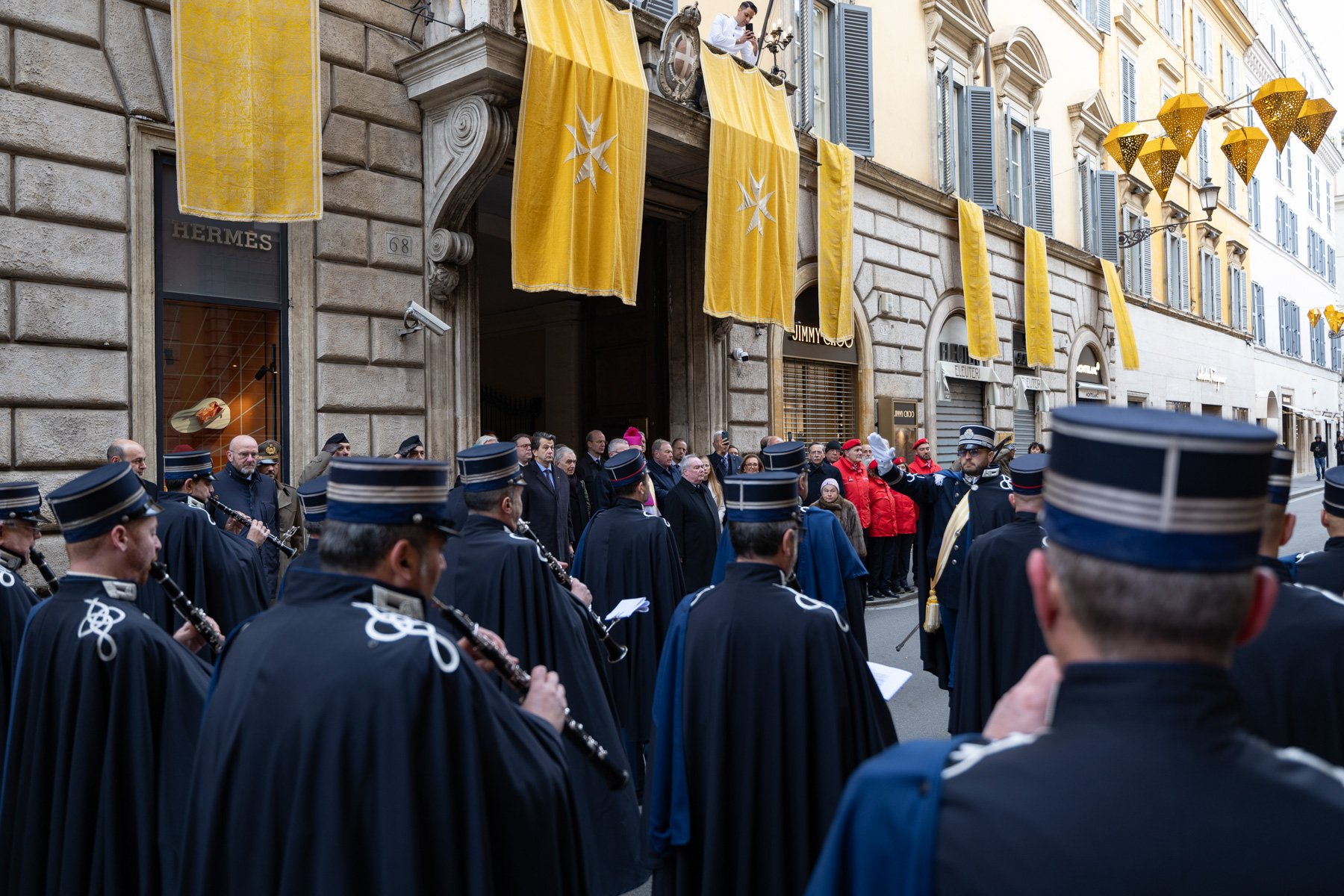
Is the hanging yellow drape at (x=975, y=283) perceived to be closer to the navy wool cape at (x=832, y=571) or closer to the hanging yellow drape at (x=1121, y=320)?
the hanging yellow drape at (x=1121, y=320)

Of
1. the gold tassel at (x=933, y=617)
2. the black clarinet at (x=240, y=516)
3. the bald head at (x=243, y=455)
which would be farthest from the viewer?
the bald head at (x=243, y=455)

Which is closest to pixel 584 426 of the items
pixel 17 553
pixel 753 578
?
pixel 17 553

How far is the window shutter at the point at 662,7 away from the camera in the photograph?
37.7 feet

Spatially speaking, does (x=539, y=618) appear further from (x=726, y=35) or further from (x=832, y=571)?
(x=726, y=35)

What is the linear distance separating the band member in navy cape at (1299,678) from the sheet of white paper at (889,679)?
101 cm

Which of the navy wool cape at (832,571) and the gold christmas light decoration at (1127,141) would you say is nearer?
the navy wool cape at (832,571)

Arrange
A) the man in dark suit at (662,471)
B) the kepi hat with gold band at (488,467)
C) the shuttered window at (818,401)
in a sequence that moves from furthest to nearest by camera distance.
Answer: the shuttered window at (818,401), the man in dark suit at (662,471), the kepi hat with gold band at (488,467)

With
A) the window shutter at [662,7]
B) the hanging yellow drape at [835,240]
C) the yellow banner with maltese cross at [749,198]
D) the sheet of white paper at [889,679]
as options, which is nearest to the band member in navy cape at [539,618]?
the sheet of white paper at [889,679]

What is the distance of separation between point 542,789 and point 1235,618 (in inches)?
59.1

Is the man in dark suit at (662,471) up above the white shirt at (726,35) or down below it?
below

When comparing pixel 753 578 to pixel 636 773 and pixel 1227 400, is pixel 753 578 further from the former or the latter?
pixel 1227 400

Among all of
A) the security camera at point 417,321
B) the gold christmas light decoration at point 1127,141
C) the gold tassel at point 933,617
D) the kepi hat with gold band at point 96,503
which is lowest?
the gold tassel at point 933,617

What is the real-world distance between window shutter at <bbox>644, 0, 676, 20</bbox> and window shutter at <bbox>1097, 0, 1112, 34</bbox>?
53.9 ft

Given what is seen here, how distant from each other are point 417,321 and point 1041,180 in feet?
51.4
